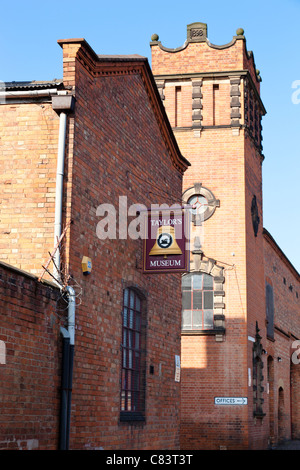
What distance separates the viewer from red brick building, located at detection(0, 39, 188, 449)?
1078 centimetres

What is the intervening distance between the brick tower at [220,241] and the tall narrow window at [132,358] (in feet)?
33.7

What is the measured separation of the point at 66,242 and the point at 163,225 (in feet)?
10.4

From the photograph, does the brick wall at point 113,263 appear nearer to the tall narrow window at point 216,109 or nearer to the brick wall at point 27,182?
the brick wall at point 27,182

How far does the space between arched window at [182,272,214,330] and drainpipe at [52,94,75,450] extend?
47.3 ft

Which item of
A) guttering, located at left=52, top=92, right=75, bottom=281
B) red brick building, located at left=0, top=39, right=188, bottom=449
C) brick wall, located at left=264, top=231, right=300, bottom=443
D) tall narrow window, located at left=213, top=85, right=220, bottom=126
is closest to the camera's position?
red brick building, located at left=0, top=39, right=188, bottom=449

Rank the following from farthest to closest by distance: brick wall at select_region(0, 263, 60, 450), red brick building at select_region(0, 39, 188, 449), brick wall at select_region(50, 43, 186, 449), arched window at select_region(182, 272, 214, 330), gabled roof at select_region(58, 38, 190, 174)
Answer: arched window at select_region(182, 272, 214, 330) → gabled roof at select_region(58, 38, 190, 174) → brick wall at select_region(50, 43, 186, 449) → red brick building at select_region(0, 39, 188, 449) → brick wall at select_region(0, 263, 60, 450)

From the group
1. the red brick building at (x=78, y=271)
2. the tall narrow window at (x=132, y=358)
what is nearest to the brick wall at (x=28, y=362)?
the red brick building at (x=78, y=271)

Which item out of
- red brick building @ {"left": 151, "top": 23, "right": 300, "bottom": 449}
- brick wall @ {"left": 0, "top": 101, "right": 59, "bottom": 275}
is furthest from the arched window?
brick wall @ {"left": 0, "top": 101, "right": 59, "bottom": 275}

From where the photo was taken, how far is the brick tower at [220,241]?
82.1 ft

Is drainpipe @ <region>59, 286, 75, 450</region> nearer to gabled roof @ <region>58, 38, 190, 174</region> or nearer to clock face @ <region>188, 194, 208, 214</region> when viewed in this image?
gabled roof @ <region>58, 38, 190, 174</region>

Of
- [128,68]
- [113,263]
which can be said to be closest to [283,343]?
[128,68]

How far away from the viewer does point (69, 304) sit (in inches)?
467

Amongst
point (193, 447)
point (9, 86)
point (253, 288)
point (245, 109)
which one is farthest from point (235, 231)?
point (9, 86)

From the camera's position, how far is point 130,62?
15594 millimetres
